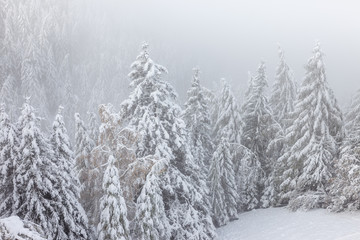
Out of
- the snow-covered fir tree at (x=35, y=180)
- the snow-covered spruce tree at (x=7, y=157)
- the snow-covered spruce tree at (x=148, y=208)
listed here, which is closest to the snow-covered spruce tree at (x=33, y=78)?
the snow-covered spruce tree at (x=7, y=157)

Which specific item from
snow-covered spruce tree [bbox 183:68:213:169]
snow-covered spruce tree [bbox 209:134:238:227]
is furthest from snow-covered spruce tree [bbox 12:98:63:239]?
snow-covered spruce tree [bbox 209:134:238:227]

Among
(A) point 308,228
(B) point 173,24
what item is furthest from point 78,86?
(B) point 173,24

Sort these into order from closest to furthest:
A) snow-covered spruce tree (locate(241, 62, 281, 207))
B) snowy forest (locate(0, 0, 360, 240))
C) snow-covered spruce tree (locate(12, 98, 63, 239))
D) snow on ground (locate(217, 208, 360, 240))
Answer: snow-covered spruce tree (locate(12, 98, 63, 239)) < snowy forest (locate(0, 0, 360, 240)) < snow on ground (locate(217, 208, 360, 240)) < snow-covered spruce tree (locate(241, 62, 281, 207))

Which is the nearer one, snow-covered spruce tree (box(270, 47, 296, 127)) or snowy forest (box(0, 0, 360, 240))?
snowy forest (box(0, 0, 360, 240))

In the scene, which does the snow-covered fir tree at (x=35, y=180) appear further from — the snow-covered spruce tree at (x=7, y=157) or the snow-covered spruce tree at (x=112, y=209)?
the snow-covered spruce tree at (x=112, y=209)

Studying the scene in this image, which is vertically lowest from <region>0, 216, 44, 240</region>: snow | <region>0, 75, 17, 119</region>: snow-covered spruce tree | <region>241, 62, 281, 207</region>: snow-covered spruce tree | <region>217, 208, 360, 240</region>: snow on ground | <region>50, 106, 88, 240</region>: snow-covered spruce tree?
<region>217, 208, 360, 240</region>: snow on ground

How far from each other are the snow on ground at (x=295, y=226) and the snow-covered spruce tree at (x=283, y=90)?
Answer: 9.32 m

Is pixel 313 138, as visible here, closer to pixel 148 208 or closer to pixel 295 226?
pixel 295 226

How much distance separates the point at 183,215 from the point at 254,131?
13.5 m

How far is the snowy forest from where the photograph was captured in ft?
40.4

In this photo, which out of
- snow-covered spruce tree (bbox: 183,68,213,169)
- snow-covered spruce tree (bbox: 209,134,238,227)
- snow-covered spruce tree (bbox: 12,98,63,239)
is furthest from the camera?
snow-covered spruce tree (bbox: 209,134,238,227)

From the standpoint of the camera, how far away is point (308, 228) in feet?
54.2

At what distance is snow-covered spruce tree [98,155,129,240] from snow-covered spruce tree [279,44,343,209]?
12.3 meters

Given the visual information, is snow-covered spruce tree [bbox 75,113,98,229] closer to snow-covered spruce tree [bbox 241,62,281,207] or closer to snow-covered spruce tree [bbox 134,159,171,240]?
snow-covered spruce tree [bbox 134,159,171,240]
